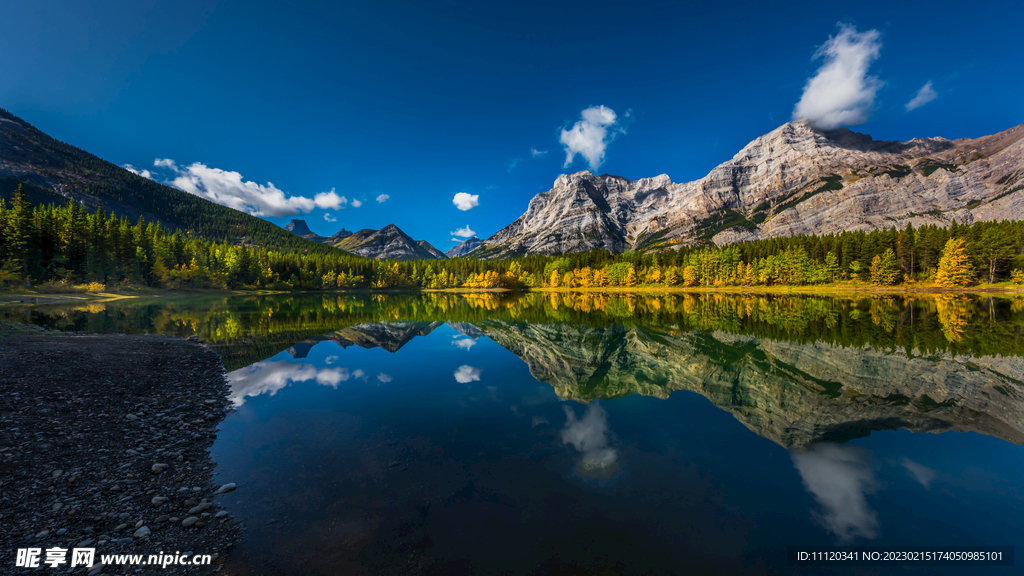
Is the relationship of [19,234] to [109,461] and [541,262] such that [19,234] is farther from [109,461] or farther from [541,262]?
[541,262]

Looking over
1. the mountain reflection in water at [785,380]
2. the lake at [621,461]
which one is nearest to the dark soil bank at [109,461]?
the lake at [621,461]

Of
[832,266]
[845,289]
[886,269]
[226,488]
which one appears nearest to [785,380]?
[226,488]

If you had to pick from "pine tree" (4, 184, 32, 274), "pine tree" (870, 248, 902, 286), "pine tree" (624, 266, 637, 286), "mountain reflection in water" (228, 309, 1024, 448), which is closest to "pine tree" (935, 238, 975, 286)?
"pine tree" (870, 248, 902, 286)

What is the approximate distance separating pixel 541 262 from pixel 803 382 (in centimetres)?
16138

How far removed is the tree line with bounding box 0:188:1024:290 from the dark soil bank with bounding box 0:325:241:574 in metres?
86.0

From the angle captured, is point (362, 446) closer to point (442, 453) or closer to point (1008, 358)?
point (442, 453)

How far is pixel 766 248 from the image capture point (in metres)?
126

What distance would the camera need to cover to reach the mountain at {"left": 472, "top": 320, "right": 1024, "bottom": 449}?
42.9 ft

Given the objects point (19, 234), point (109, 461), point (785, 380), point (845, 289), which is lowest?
point (785, 380)

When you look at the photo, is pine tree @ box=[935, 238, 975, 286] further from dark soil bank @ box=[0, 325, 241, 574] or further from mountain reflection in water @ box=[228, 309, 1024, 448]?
dark soil bank @ box=[0, 325, 241, 574]

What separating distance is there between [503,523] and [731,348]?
1030 inches

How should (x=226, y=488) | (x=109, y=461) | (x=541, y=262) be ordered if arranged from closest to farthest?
1. (x=226, y=488)
2. (x=109, y=461)
3. (x=541, y=262)

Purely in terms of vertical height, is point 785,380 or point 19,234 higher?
point 19,234

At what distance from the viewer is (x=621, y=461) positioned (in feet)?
35.0
